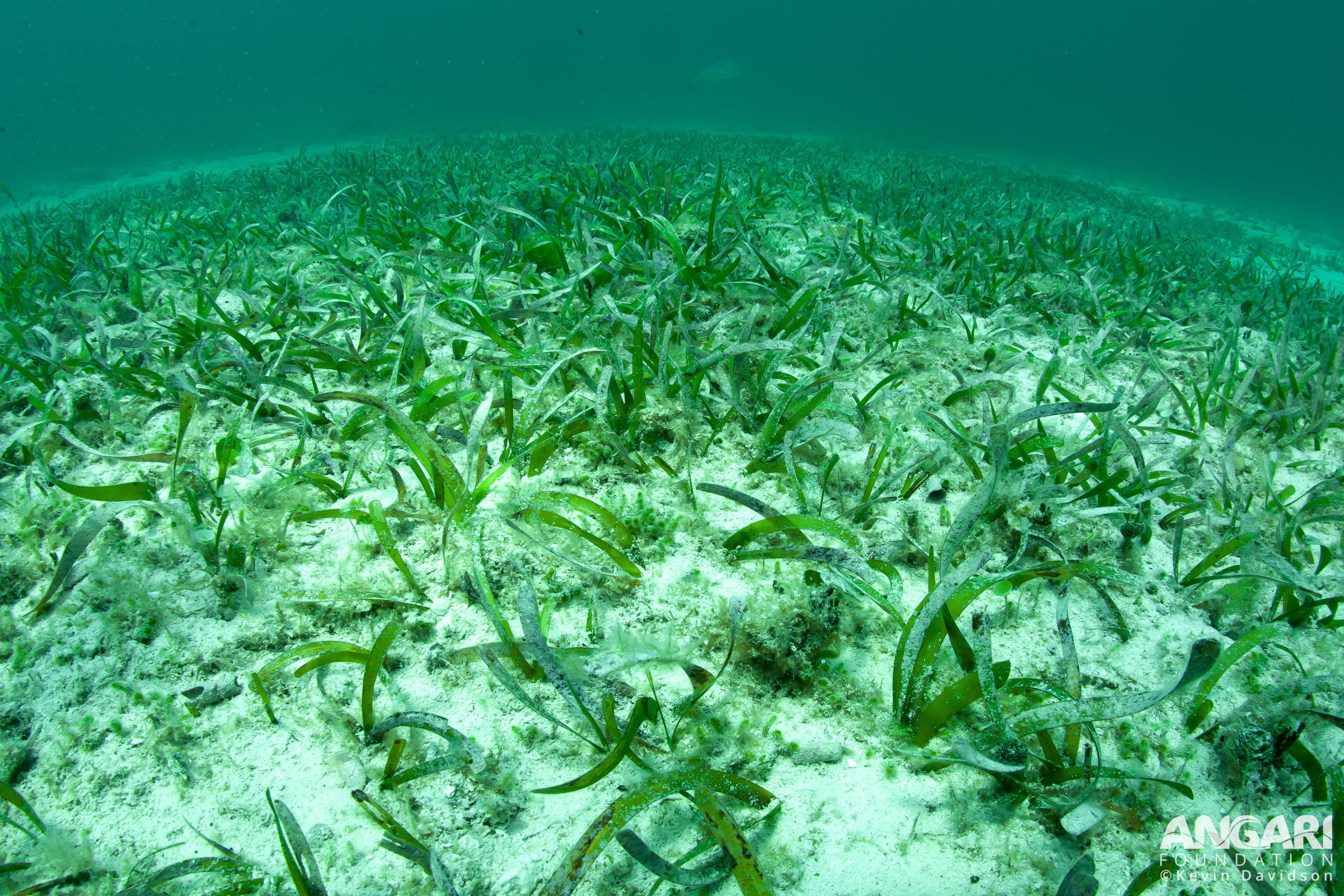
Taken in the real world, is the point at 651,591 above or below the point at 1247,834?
above

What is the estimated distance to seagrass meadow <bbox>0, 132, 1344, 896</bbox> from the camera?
1.27m

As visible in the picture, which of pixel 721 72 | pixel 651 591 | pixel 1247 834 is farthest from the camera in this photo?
pixel 721 72

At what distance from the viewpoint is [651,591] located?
5.64 ft

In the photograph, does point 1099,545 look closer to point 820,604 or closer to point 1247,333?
point 820,604

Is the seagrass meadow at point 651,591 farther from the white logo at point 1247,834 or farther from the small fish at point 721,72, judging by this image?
the small fish at point 721,72

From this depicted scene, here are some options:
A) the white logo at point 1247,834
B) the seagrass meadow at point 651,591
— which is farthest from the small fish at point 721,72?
the white logo at point 1247,834

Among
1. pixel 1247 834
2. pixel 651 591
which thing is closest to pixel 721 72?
pixel 651 591

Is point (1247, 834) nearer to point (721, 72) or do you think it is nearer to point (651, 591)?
point (651, 591)

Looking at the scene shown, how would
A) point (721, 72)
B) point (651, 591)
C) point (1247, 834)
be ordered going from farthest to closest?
point (721, 72) → point (651, 591) → point (1247, 834)

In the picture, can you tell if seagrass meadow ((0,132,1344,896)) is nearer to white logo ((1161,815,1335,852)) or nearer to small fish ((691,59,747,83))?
white logo ((1161,815,1335,852))

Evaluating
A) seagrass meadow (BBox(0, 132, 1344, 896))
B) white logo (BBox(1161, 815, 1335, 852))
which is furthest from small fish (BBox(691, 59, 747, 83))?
white logo (BBox(1161, 815, 1335, 852))

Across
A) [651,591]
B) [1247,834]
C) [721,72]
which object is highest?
[721,72]

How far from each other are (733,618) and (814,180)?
22.6 feet

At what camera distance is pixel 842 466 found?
2172mm
